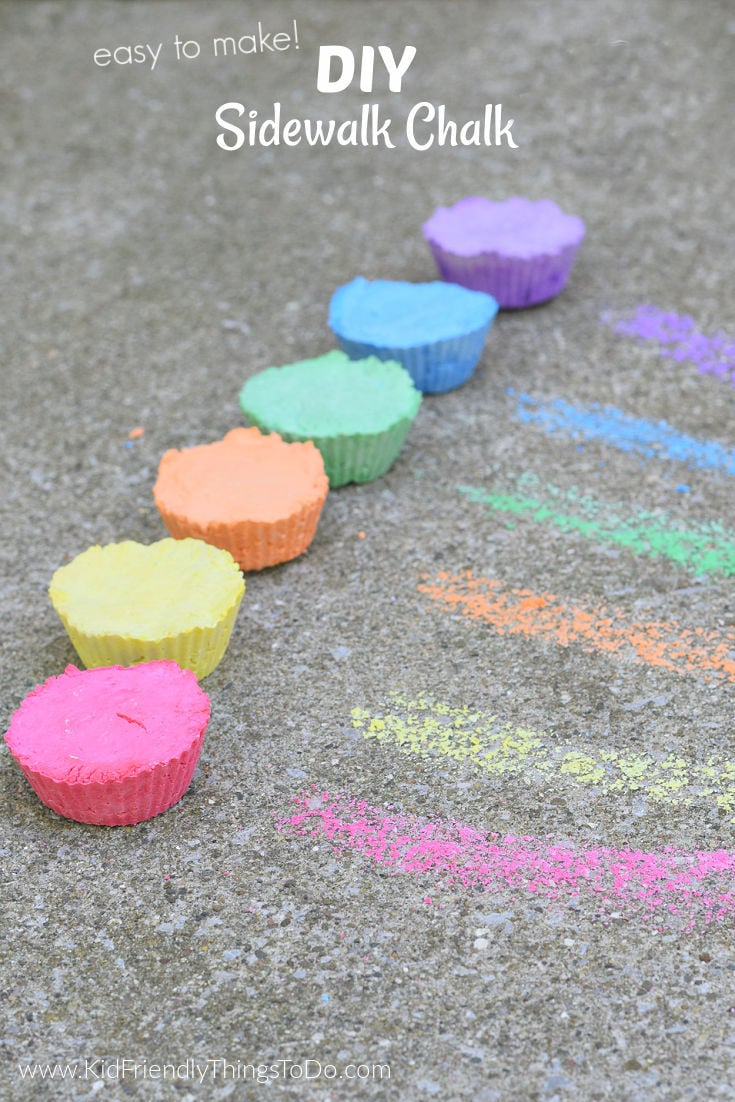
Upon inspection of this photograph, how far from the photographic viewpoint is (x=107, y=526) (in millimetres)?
3061

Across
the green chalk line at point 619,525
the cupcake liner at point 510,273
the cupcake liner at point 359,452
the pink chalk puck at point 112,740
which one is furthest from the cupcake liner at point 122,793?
the cupcake liner at point 510,273

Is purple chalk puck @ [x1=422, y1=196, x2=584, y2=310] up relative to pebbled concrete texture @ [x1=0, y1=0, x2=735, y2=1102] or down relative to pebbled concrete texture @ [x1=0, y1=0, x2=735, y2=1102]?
up

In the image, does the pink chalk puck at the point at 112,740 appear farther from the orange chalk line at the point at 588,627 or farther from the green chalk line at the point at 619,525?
the green chalk line at the point at 619,525

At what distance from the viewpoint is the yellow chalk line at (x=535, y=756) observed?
2275 millimetres

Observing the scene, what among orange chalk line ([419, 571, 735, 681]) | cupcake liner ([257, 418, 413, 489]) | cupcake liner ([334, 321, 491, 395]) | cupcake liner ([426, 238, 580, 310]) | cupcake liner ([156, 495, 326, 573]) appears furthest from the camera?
cupcake liner ([426, 238, 580, 310])

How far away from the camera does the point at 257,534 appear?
279 centimetres

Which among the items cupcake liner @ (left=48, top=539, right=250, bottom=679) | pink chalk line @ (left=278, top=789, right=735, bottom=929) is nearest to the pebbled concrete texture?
pink chalk line @ (left=278, top=789, right=735, bottom=929)

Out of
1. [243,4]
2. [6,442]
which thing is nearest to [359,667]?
[6,442]

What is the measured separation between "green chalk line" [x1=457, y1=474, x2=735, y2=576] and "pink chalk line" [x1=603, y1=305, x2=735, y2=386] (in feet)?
2.38

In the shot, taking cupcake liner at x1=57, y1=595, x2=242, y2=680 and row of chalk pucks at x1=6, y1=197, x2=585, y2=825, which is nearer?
row of chalk pucks at x1=6, y1=197, x2=585, y2=825

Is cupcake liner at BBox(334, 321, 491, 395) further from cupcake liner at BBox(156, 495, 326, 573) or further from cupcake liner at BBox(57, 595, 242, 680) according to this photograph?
cupcake liner at BBox(57, 595, 242, 680)

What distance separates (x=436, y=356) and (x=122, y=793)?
64.6 inches

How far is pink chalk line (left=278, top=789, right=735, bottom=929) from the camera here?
207cm

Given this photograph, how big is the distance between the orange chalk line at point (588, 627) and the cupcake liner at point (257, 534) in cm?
30
